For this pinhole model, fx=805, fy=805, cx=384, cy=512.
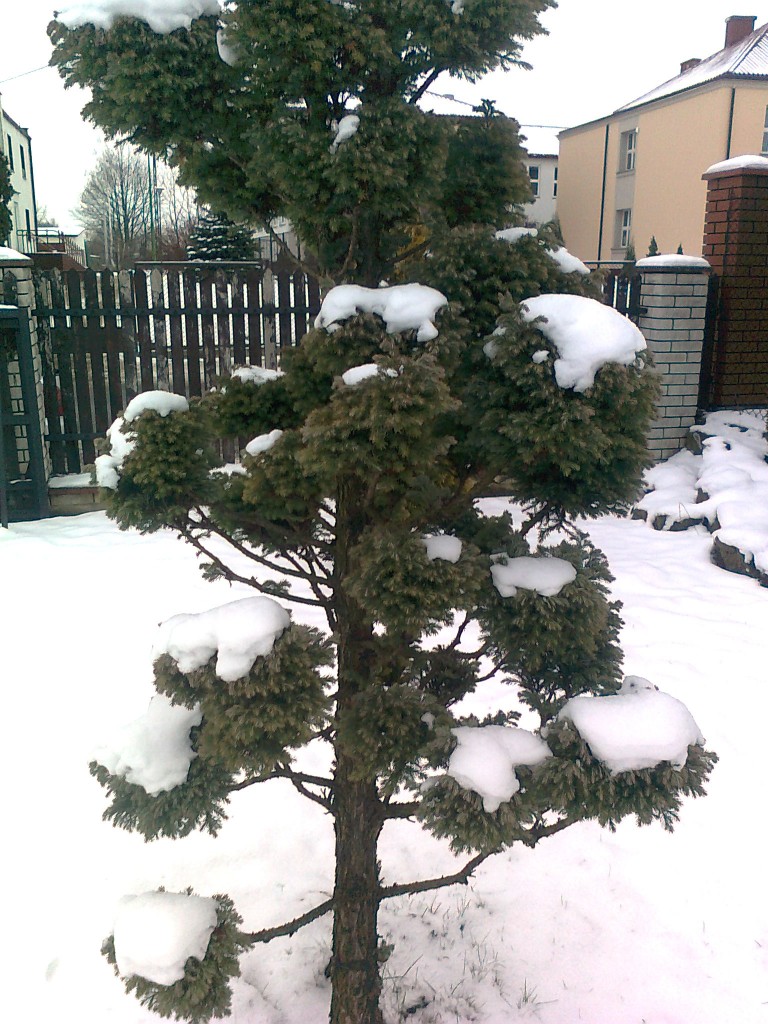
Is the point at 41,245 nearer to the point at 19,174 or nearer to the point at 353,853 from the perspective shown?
the point at 19,174

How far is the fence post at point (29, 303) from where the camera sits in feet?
24.0

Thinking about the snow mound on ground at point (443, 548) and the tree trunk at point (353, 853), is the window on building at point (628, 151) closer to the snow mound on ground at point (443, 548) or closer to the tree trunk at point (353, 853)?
the tree trunk at point (353, 853)

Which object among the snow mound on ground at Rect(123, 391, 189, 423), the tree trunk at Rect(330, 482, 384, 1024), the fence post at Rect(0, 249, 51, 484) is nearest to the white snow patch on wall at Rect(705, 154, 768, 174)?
the fence post at Rect(0, 249, 51, 484)

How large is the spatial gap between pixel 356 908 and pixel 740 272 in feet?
26.6

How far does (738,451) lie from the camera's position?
26.5 feet

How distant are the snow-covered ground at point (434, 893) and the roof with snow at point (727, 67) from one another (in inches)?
930

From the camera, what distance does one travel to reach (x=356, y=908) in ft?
8.90

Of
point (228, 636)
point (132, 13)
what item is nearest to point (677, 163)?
point (132, 13)

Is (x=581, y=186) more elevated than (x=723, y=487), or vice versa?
(x=581, y=186)

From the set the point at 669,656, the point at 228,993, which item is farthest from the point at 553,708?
the point at 669,656

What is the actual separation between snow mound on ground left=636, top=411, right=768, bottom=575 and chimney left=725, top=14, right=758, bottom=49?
2366 centimetres

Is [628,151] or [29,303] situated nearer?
[29,303]

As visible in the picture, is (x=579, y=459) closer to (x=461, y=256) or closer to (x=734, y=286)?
(x=461, y=256)

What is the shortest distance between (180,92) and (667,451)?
7448 millimetres
